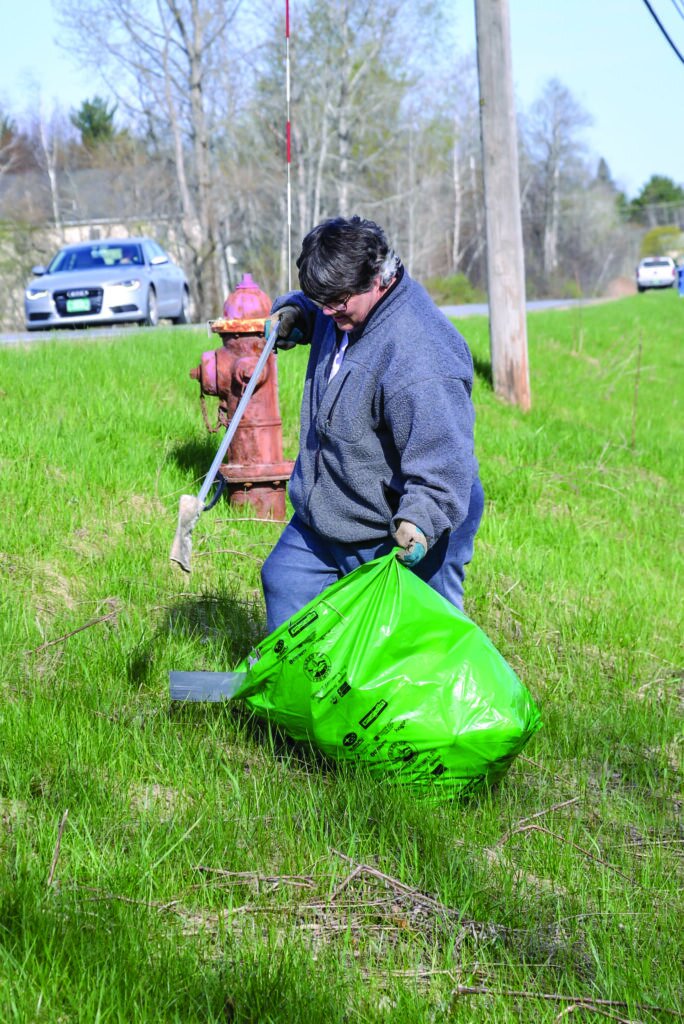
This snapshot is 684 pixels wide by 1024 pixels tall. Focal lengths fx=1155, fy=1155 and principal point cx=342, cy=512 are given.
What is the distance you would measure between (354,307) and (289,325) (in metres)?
0.73

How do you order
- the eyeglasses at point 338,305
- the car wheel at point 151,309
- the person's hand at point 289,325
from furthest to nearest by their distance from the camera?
1. the car wheel at point 151,309
2. the person's hand at point 289,325
3. the eyeglasses at point 338,305

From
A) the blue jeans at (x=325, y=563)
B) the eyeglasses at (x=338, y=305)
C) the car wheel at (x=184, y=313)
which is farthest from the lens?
the car wheel at (x=184, y=313)

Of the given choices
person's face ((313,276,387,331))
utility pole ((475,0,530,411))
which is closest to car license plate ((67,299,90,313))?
utility pole ((475,0,530,411))

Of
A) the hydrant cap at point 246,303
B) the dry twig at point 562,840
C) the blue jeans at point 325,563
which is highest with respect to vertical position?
the hydrant cap at point 246,303

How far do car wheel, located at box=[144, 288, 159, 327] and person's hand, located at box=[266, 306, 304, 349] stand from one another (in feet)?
37.4

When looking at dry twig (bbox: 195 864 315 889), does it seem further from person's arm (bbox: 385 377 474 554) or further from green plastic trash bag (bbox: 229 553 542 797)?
person's arm (bbox: 385 377 474 554)

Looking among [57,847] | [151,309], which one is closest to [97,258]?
[151,309]

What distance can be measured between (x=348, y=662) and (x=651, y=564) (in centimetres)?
362

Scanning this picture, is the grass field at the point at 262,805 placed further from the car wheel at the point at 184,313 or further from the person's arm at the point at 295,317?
the car wheel at the point at 184,313

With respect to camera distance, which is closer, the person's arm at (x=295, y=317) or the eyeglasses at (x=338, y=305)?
the eyeglasses at (x=338, y=305)

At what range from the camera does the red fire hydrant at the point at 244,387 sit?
5.60 meters

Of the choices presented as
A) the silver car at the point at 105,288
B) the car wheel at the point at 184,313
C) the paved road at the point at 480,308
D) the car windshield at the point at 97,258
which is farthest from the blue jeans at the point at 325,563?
the car wheel at the point at 184,313

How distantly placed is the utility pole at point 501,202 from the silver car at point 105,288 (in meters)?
6.59

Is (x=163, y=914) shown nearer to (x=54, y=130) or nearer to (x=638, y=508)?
(x=638, y=508)
